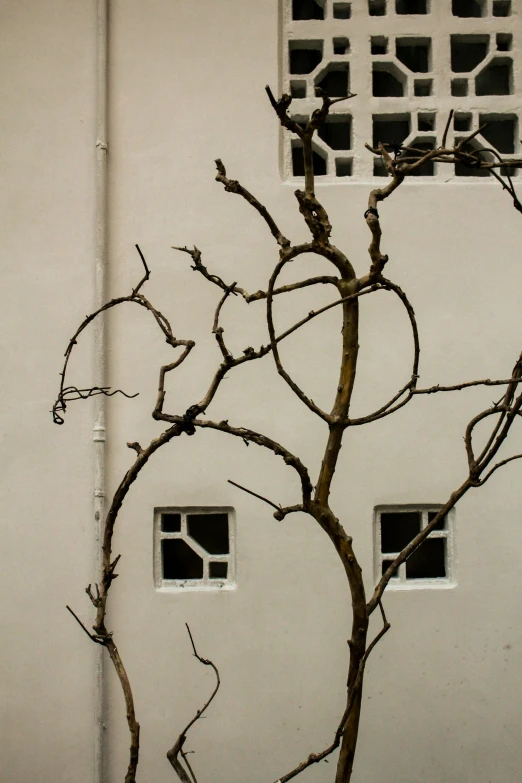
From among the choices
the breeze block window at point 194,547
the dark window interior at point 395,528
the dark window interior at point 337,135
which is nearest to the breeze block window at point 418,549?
the dark window interior at point 395,528

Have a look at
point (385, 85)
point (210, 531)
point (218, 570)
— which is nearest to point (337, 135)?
point (385, 85)

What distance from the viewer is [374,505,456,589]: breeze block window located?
3.28m

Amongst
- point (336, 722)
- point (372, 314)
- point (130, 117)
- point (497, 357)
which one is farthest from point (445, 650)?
point (130, 117)

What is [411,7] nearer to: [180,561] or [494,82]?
[494,82]

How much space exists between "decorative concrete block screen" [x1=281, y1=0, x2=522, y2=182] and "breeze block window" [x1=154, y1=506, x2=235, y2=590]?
163 centimetres

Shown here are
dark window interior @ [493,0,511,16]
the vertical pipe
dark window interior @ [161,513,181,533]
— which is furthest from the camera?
dark window interior @ [493,0,511,16]

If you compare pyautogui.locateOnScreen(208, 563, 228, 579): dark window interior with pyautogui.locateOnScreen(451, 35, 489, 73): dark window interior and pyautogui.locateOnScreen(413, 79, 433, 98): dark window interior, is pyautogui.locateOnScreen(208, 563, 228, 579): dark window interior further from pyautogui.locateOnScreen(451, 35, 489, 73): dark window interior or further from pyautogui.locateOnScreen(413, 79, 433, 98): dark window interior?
pyautogui.locateOnScreen(451, 35, 489, 73): dark window interior

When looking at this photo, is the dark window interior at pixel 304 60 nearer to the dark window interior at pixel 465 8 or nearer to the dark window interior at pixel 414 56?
the dark window interior at pixel 414 56

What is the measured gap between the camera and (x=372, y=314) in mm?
3283

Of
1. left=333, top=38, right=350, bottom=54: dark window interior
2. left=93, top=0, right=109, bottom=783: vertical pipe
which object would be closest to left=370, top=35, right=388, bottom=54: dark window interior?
left=333, top=38, right=350, bottom=54: dark window interior

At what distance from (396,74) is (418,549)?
88.9 inches

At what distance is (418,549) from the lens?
339 centimetres

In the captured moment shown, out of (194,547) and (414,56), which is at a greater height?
(414,56)

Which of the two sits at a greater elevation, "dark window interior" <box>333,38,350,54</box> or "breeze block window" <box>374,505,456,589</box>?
"dark window interior" <box>333,38,350,54</box>
